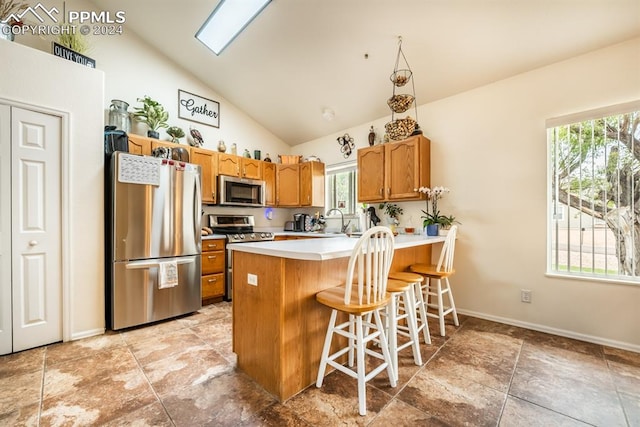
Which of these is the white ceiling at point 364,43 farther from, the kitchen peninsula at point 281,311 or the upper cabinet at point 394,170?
the kitchen peninsula at point 281,311

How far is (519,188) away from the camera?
8.95ft

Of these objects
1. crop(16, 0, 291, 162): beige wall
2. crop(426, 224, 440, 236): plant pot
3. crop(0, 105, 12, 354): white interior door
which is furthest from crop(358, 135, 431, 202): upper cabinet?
crop(0, 105, 12, 354): white interior door

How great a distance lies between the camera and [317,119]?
4.28 meters

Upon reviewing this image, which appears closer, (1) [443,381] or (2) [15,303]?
(1) [443,381]

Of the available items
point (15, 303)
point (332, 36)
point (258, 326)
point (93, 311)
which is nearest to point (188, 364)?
point (258, 326)

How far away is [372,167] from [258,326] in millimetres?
2590

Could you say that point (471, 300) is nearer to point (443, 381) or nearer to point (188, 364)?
point (443, 381)

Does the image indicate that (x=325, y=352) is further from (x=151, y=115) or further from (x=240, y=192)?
(x=151, y=115)

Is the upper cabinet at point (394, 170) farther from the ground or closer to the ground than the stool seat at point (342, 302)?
farther from the ground

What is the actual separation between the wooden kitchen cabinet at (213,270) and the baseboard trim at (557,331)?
3.05 metres

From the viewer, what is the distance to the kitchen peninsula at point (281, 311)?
61.3 inches

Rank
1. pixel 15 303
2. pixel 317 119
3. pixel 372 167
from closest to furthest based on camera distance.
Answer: pixel 15 303
pixel 372 167
pixel 317 119

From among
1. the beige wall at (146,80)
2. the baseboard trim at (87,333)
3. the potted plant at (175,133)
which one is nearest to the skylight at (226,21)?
the beige wall at (146,80)

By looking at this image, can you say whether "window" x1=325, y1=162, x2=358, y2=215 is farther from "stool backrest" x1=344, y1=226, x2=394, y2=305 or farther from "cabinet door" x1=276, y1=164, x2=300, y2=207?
"stool backrest" x1=344, y1=226, x2=394, y2=305
